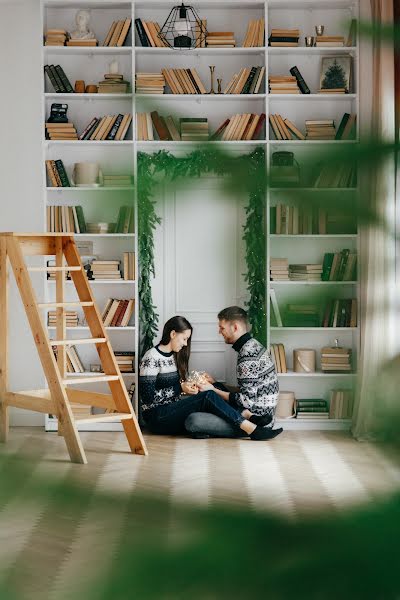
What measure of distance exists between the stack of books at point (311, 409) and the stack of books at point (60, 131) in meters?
2.40

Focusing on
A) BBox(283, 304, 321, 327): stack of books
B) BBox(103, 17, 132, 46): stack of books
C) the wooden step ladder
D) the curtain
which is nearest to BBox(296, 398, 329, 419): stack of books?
the wooden step ladder

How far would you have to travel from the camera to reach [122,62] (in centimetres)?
661

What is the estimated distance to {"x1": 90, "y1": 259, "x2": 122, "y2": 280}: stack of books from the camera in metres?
6.54

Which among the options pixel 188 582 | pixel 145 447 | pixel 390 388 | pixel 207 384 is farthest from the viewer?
pixel 207 384

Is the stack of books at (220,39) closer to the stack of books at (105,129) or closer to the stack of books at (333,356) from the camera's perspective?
the stack of books at (105,129)

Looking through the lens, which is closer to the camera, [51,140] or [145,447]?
[145,447]

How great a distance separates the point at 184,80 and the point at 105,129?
63 cm

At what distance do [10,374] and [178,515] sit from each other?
21.3ft

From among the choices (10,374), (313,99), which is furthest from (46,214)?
(313,99)

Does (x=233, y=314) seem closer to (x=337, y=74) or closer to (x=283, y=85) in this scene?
(x=283, y=85)

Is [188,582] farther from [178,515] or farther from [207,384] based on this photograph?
[207,384]

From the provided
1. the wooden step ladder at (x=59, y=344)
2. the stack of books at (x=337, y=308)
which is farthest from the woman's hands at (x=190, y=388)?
the stack of books at (x=337, y=308)

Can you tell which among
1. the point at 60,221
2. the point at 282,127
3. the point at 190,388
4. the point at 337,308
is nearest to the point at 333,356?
the point at 190,388

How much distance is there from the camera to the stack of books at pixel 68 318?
656 cm
